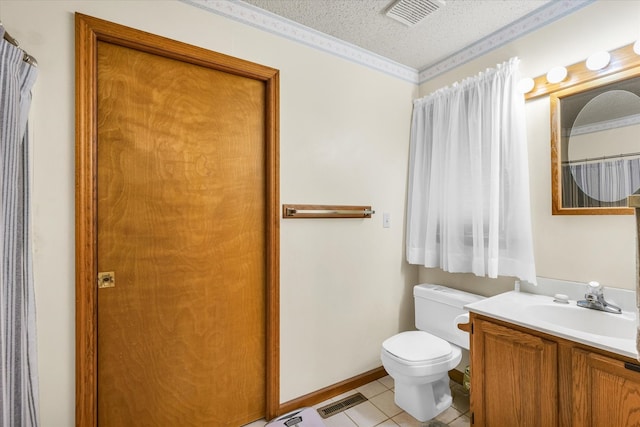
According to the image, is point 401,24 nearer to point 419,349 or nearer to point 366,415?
point 419,349

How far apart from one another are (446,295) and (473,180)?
2.64ft

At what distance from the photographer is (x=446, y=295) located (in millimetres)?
2016

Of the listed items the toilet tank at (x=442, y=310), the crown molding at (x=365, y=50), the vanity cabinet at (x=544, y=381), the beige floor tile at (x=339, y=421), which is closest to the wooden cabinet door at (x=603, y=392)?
the vanity cabinet at (x=544, y=381)

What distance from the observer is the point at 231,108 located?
1716mm

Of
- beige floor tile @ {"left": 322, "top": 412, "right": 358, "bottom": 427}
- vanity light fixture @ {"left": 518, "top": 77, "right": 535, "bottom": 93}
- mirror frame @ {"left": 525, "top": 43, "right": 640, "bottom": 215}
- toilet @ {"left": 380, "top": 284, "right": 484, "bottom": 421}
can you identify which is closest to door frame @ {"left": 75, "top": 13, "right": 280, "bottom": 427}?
beige floor tile @ {"left": 322, "top": 412, "right": 358, "bottom": 427}

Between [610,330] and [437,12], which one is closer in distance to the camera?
[610,330]

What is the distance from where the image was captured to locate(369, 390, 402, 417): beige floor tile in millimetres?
1883

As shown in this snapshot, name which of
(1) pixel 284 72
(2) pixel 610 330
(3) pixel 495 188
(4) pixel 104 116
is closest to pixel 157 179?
(4) pixel 104 116

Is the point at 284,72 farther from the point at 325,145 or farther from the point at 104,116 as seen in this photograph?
the point at 104,116

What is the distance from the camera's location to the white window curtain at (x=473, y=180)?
1758 millimetres

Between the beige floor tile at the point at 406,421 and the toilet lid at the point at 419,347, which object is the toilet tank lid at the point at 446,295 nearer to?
the toilet lid at the point at 419,347

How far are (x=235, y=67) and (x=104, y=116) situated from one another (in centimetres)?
72

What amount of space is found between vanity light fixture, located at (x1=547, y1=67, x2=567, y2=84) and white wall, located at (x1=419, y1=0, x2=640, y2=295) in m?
0.07

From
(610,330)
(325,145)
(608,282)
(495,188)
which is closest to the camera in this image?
(610,330)
